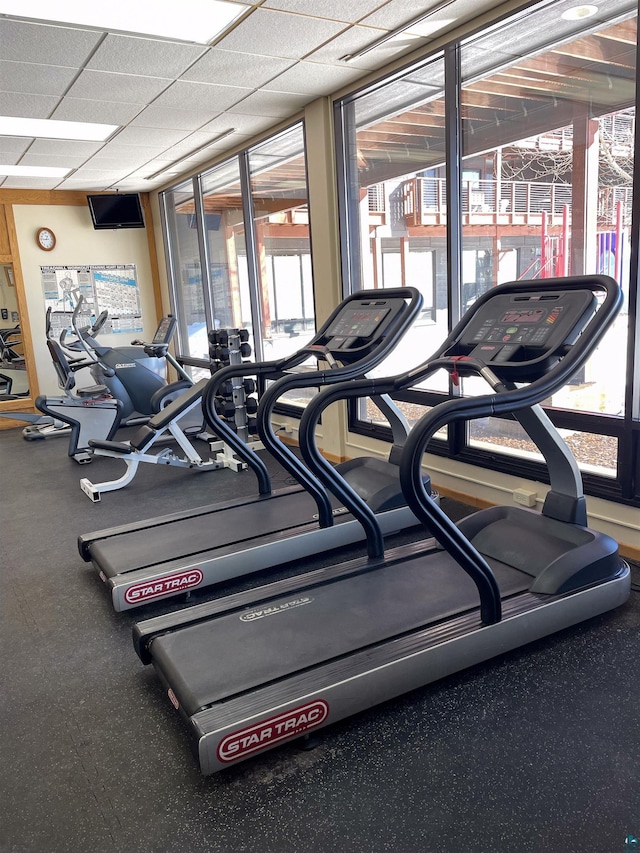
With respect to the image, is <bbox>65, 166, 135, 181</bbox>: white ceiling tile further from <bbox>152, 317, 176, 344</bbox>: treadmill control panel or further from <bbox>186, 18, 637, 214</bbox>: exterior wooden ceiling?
<bbox>186, 18, 637, 214</bbox>: exterior wooden ceiling

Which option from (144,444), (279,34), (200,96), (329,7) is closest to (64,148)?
(200,96)

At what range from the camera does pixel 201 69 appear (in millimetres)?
4035

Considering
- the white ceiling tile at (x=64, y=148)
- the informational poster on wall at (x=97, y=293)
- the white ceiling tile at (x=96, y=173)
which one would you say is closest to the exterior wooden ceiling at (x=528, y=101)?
the white ceiling tile at (x=64, y=148)

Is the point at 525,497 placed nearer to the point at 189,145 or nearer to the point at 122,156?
the point at 189,145

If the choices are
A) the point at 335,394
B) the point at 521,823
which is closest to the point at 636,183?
the point at 335,394

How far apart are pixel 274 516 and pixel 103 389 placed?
3307 millimetres

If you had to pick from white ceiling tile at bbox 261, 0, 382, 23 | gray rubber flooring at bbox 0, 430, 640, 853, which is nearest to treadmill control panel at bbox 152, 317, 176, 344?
white ceiling tile at bbox 261, 0, 382, 23

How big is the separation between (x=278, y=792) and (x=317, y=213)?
168 inches

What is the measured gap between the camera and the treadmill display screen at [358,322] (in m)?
3.50

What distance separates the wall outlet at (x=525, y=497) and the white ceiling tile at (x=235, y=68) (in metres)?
3.01

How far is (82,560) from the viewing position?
3689 millimetres

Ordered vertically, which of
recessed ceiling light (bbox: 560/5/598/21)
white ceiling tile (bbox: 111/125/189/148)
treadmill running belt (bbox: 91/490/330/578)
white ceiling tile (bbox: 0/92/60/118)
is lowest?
treadmill running belt (bbox: 91/490/330/578)

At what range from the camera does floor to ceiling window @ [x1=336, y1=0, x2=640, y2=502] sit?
3.14 m

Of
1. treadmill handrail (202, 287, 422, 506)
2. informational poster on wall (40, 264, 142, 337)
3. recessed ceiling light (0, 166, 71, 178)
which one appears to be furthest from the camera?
informational poster on wall (40, 264, 142, 337)
